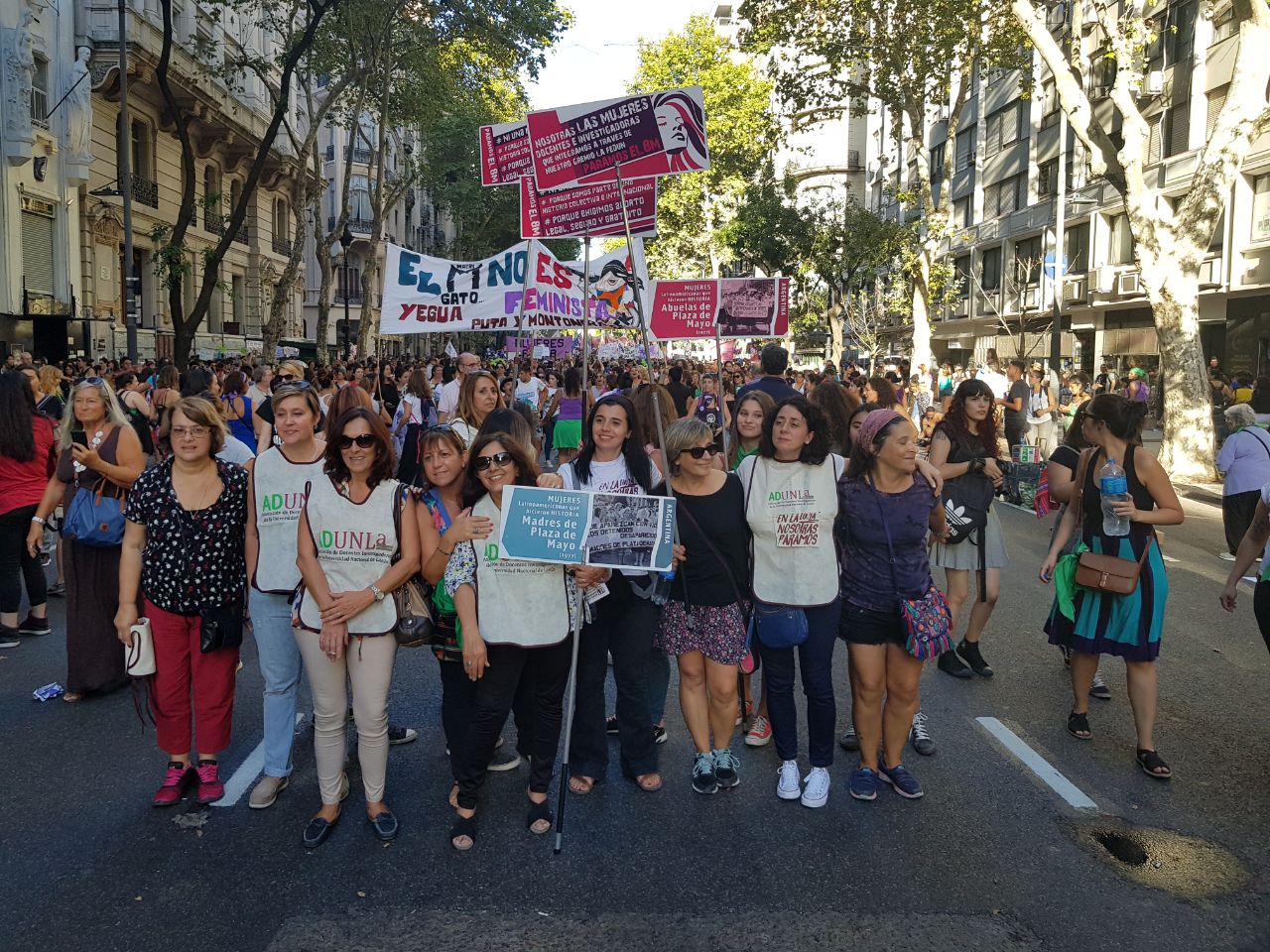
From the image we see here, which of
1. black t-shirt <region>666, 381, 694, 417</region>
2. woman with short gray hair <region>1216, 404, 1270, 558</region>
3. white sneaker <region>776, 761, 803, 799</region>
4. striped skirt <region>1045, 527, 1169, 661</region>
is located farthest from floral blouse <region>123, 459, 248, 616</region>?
black t-shirt <region>666, 381, 694, 417</region>

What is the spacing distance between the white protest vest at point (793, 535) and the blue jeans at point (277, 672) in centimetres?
199

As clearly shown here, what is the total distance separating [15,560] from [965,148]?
143 feet

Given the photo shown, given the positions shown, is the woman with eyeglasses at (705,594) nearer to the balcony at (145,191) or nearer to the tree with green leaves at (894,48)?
the tree with green leaves at (894,48)

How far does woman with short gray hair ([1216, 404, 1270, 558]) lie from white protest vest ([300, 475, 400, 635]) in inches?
262

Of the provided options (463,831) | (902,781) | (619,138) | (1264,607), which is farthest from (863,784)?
(619,138)

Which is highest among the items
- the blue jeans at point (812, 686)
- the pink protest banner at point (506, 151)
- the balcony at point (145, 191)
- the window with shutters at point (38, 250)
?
the balcony at point (145, 191)

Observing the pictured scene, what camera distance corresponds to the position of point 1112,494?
4996 mm

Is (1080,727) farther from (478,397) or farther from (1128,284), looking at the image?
(1128,284)

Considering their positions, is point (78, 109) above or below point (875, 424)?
above

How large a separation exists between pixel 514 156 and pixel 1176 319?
1233 centimetres

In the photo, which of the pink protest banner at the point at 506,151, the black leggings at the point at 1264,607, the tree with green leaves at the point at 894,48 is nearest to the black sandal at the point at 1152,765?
the black leggings at the point at 1264,607

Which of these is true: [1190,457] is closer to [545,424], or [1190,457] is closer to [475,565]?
[545,424]

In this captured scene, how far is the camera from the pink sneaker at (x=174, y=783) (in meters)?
4.48

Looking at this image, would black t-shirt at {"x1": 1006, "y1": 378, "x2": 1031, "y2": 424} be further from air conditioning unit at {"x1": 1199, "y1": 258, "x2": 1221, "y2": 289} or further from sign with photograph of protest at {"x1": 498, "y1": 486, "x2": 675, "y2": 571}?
sign with photograph of protest at {"x1": 498, "y1": 486, "x2": 675, "y2": 571}
